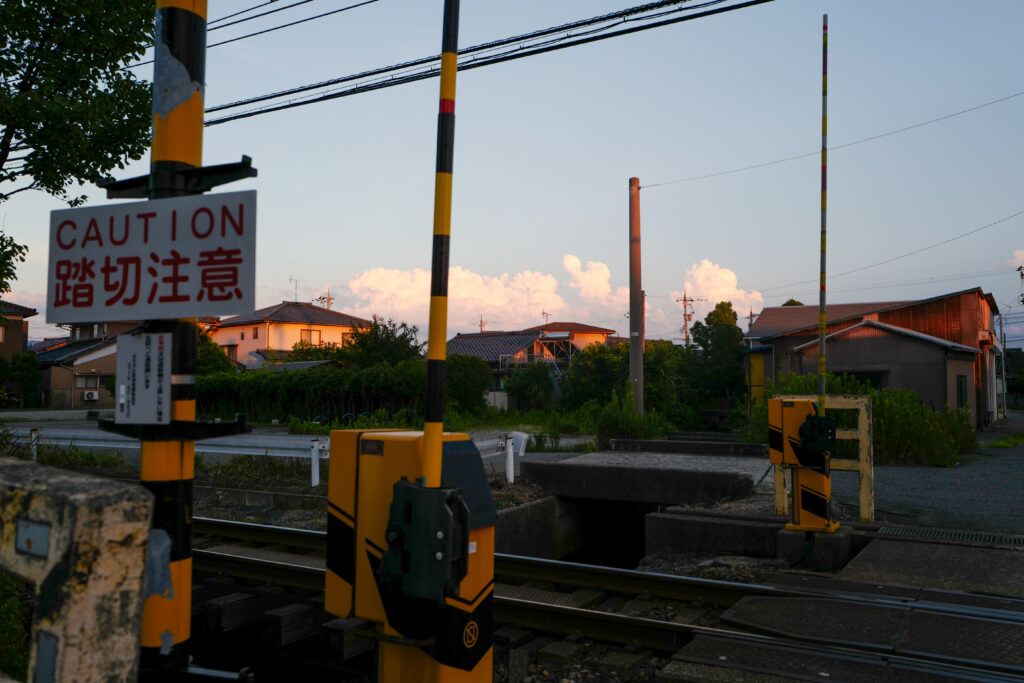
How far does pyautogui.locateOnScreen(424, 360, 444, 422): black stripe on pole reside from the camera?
326cm

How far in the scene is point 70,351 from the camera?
196 feet

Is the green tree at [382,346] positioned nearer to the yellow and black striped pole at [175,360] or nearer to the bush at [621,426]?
the bush at [621,426]

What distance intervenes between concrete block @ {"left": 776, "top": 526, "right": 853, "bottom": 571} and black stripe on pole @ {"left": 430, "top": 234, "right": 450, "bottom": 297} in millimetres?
4722

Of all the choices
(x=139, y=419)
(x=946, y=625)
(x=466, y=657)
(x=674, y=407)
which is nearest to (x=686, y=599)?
(x=946, y=625)

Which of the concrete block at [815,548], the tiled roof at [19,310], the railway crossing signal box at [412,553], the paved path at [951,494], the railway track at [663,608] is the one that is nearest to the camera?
the railway crossing signal box at [412,553]

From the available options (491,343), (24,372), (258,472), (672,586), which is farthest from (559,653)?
(491,343)

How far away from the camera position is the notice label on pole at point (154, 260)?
304 cm

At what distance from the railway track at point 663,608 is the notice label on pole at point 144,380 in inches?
121

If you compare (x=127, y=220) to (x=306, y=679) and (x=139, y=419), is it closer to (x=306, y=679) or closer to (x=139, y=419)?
(x=139, y=419)

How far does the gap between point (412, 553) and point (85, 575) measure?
Answer: 5.23 ft

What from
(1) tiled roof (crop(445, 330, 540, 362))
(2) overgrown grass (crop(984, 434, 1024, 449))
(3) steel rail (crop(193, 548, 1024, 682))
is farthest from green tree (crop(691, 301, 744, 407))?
(3) steel rail (crop(193, 548, 1024, 682))

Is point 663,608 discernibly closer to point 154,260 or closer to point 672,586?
point 672,586

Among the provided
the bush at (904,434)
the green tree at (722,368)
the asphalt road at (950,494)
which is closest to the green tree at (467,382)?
the green tree at (722,368)

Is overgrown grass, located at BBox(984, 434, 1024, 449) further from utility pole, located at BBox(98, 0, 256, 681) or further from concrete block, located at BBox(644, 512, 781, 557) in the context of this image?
utility pole, located at BBox(98, 0, 256, 681)
